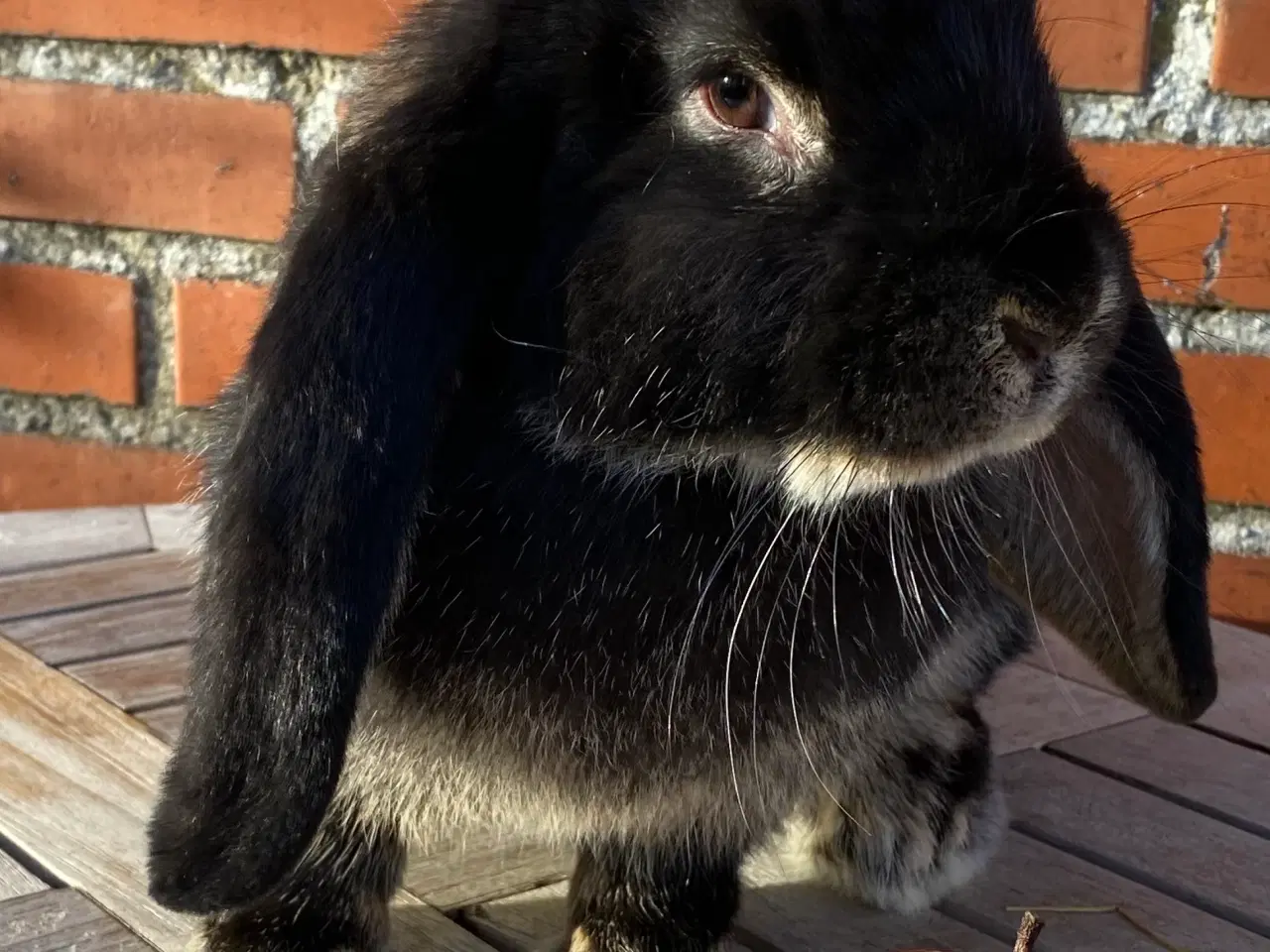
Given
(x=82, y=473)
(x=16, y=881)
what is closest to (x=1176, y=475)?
(x=16, y=881)

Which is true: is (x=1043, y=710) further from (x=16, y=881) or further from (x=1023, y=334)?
(x=16, y=881)

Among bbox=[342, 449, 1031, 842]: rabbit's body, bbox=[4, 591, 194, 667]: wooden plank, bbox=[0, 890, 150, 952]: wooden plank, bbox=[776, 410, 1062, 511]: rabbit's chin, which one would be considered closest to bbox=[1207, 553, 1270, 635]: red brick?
bbox=[342, 449, 1031, 842]: rabbit's body

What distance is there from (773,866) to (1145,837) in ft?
1.02

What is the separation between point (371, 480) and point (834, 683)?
1.12 ft

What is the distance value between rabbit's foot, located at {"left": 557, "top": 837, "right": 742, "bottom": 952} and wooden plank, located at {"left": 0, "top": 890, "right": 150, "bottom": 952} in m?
0.31

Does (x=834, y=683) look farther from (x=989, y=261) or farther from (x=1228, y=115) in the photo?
(x=1228, y=115)

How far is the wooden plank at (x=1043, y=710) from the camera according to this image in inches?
59.6

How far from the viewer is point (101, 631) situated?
1624mm

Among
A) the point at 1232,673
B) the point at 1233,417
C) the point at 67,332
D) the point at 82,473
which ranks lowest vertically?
the point at 82,473

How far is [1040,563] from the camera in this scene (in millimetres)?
1238

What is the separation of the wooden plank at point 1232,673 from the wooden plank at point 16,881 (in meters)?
0.92

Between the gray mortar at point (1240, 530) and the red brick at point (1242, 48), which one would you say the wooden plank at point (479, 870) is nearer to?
the gray mortar at point (1240, 530)

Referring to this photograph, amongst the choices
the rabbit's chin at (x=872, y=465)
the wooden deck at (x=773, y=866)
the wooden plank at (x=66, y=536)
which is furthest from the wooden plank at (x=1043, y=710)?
the wooden plank at (x=66, y=536)

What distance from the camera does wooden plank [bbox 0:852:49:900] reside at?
3.61ft
